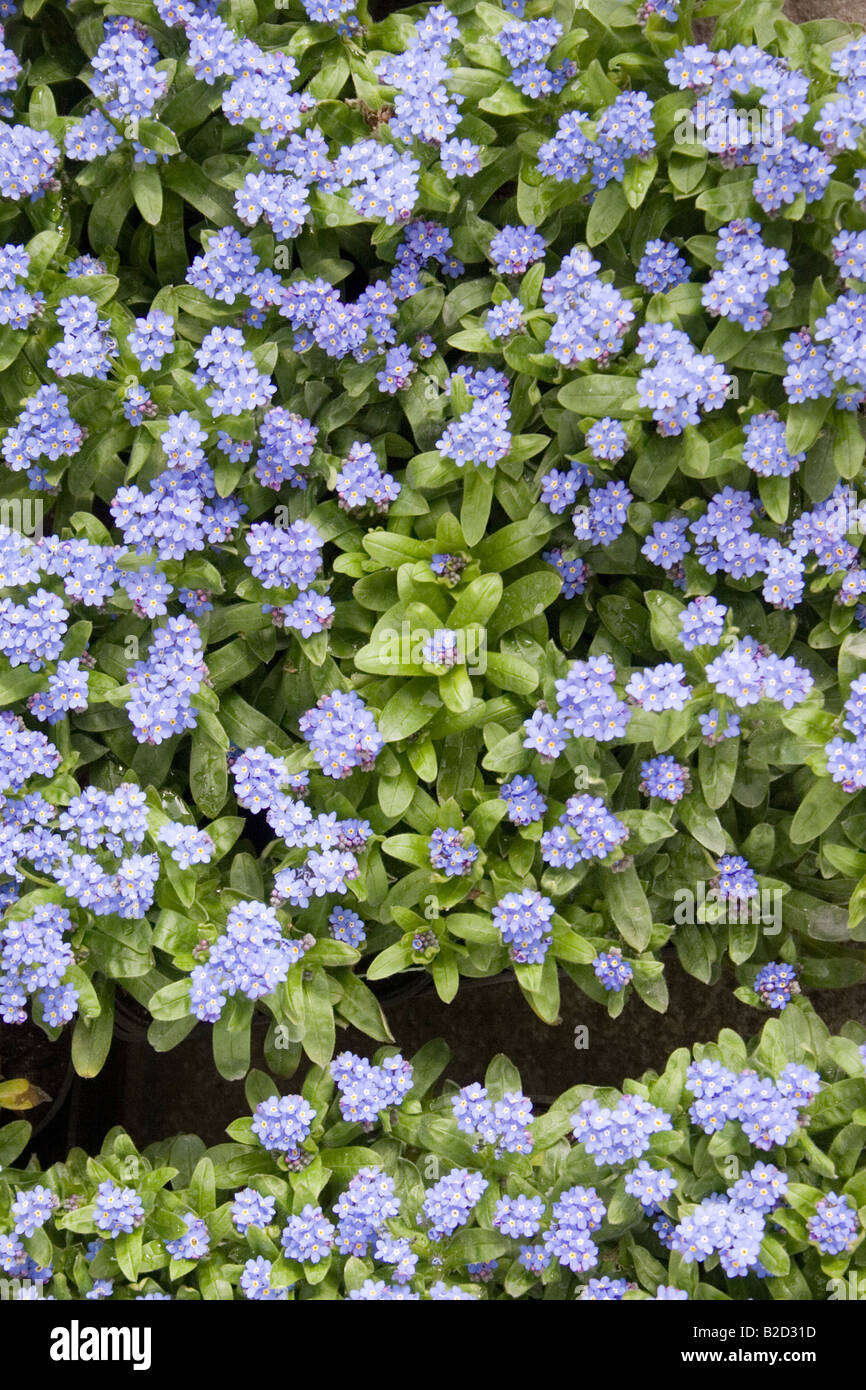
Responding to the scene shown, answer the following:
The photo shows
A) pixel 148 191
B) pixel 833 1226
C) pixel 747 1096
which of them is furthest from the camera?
pixel 148 191

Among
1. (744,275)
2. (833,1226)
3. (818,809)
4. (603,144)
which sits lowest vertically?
(833,1226)

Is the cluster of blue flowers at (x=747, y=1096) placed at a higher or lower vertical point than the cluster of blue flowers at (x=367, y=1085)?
higher

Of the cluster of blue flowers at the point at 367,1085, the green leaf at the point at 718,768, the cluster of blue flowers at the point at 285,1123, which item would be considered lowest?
the cluster of blue flowers at the point at 285,1123

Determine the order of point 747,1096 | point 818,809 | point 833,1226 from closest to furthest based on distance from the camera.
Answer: point 833,1226 → point 747,1096 → point 818,809

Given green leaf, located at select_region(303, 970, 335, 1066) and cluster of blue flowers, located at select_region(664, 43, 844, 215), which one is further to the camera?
green leaf, located at select_region(303, 970, 335, 1066)

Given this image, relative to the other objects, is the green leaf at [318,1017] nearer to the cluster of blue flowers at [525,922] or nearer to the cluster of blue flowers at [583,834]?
the cluster of blue flowers at [525,922]

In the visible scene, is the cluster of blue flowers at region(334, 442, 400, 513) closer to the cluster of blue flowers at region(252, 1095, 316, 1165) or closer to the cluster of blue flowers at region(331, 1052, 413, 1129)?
the cluster of blue flowers at region(331, 1052, 413, 1129)

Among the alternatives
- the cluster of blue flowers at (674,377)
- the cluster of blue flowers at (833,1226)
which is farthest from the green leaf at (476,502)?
the cluster of blue flowers at (833,1226)

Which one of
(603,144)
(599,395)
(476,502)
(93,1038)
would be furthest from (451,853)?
(603,144)

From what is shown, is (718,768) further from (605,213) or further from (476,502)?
(605,213)

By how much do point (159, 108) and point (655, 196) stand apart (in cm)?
144

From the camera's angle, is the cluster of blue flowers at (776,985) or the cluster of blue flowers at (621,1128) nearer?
the cluster of blue flowers at (621,1128)

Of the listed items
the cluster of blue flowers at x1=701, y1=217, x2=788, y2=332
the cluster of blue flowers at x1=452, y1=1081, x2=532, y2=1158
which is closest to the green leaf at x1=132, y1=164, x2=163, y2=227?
the cluster of blue flowers at x1=701, y1=217, x2=788, y2=332

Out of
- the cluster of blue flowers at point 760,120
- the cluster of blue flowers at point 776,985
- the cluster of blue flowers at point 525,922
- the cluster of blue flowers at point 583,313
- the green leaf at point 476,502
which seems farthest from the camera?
the cluster of blue flowers at point 776,985
